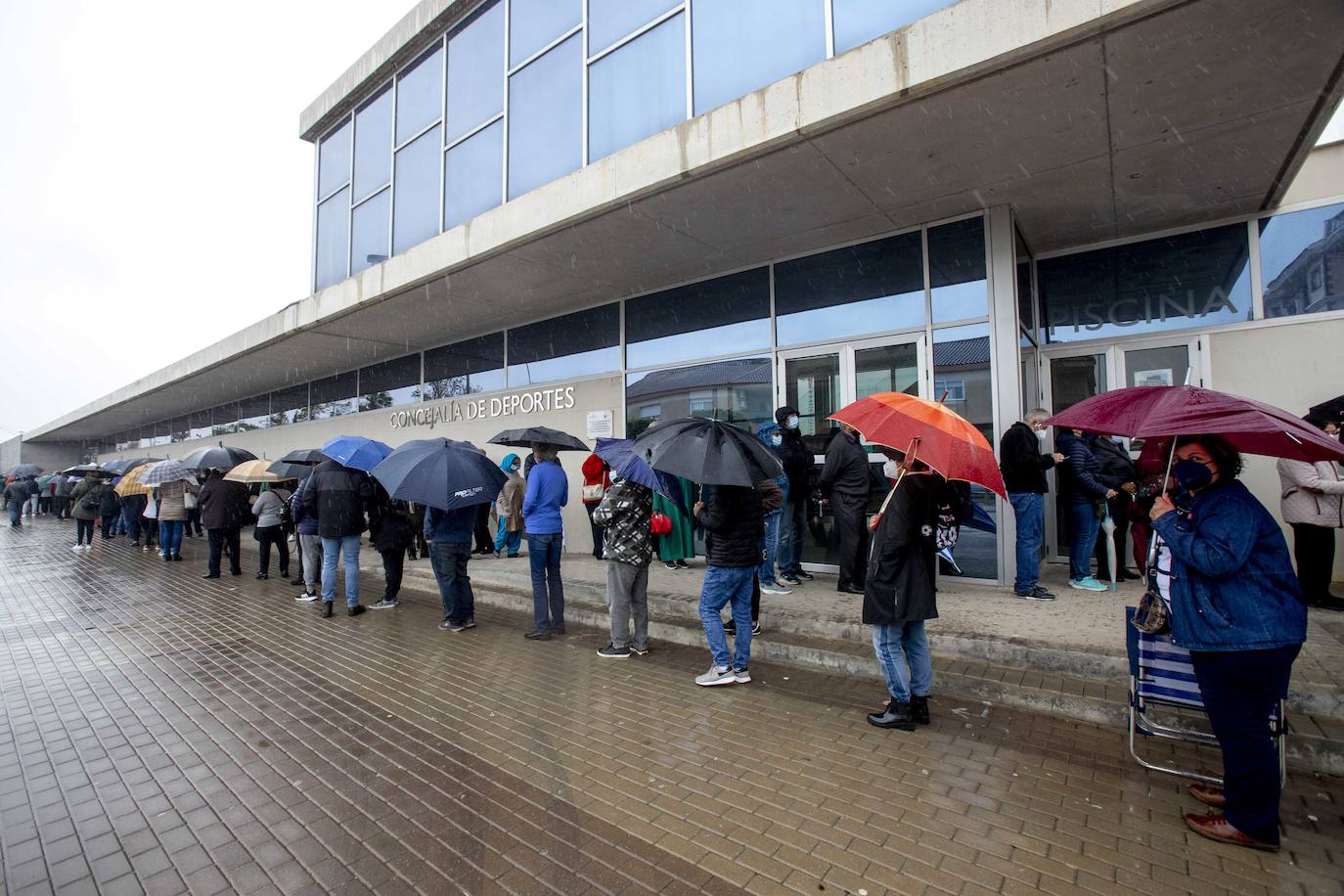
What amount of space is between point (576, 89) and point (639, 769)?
7946 millimetres

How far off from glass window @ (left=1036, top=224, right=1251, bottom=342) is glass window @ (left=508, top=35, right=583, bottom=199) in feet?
20.1

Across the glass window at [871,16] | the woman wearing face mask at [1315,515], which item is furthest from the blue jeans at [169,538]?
the woman wearing face mask at [1315,515]

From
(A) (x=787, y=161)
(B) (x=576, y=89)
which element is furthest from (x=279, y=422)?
(A) (x=787, y=161)

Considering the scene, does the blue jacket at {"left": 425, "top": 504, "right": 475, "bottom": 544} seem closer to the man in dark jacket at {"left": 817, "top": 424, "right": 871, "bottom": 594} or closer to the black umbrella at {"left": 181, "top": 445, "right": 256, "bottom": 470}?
the man in dark jacket at {"left": 817, "top": 424, "right": 871, "bottom": 594}

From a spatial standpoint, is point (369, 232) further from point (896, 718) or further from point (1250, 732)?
point (1250, 732)

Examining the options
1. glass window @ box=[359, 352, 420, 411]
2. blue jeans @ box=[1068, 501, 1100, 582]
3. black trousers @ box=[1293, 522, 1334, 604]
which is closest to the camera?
black trousers @ box=[1293, 522, 1334, 604]

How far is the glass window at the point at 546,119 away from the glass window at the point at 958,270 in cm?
440

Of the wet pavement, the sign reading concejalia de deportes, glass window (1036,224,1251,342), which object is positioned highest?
glass window (1036,224,1251,342)

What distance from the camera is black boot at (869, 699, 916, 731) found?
4055mm

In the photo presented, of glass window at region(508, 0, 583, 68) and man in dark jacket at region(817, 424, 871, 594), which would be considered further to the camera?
glass window at region(508, 0, 583, 68)

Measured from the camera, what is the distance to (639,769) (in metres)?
3.62

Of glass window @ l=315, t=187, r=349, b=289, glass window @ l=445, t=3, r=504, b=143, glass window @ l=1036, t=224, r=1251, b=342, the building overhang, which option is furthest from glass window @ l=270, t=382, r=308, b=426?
glass window @ l=1036, t=224, r=1251, b=342

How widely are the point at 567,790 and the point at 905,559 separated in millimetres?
2304

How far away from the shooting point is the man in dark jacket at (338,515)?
7.42 meters
